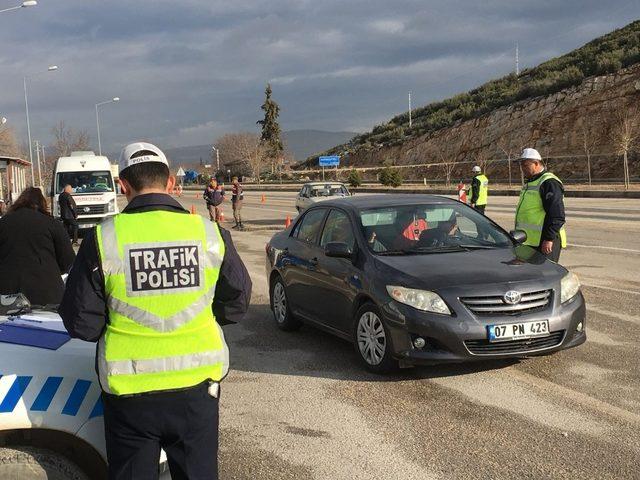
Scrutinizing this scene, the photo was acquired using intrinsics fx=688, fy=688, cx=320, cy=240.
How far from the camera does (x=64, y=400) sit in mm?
2688

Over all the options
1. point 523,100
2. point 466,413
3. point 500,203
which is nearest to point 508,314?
point 466,413

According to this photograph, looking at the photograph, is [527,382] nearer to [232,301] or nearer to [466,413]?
[466,413]

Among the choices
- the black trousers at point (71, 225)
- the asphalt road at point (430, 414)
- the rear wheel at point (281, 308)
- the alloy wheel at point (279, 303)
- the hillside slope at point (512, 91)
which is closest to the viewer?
the asphalt road at point (430, 414)

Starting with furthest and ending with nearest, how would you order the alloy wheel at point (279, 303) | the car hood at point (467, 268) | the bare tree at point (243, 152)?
the bare tree at point (243, 152), the alloy wheel at point (279, 303), the car hood at point (467, 268)

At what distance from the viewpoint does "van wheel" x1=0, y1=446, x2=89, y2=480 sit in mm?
2594

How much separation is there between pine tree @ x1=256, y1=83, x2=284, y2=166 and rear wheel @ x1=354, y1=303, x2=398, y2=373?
8875 cm

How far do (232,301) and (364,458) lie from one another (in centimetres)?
187

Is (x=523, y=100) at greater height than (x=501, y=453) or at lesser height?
greater

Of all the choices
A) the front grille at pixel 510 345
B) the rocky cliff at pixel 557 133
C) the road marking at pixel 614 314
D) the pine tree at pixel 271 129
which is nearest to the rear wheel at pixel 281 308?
the front grille at pixel 510 345

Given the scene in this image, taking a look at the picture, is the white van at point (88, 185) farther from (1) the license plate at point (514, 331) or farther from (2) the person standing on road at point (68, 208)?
(1) the license plate at point (514, 331)

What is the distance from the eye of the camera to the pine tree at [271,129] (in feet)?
308

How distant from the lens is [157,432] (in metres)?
2.38

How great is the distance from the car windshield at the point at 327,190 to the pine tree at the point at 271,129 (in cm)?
7370

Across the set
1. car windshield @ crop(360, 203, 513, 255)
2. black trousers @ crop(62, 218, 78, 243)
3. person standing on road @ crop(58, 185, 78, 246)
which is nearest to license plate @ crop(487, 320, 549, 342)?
car windshield @ crop(360, 203, 513, 255)
